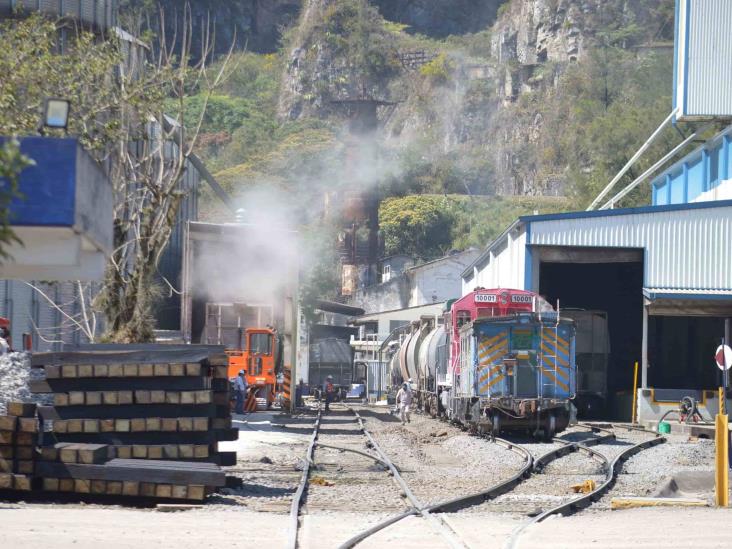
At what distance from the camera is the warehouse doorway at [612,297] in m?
40.6

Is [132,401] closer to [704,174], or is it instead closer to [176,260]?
[704,174]

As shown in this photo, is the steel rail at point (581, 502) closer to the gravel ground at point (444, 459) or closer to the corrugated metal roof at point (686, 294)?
the gravel ground at point (444, 459)

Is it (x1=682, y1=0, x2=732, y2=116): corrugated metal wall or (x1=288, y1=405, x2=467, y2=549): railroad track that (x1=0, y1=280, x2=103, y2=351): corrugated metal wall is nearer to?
(x1=288, y1=405, x2=467, y2=549): railroad track

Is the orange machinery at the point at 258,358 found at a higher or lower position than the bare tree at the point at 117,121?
lower

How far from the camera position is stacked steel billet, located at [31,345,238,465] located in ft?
47.3

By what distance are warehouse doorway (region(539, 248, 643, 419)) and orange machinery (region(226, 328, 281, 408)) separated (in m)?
9.65

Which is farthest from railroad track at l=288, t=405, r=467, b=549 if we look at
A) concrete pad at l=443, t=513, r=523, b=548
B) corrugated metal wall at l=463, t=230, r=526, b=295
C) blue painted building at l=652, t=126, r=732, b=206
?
blue painted building at l=652, t=126, r=732, b=206

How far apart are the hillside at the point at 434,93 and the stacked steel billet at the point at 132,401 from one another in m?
83.2

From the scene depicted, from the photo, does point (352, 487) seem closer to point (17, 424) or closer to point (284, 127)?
point (17, 424)

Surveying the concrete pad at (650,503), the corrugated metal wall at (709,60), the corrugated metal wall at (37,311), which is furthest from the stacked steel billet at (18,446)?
the corrugated metal wall at (709,60)

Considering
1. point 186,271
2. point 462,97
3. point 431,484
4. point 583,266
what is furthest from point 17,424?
point 462,97

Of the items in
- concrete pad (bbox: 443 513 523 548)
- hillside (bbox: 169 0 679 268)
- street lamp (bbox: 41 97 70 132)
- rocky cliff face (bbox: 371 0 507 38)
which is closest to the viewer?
street lamp (bbox: 41 97 70 132)

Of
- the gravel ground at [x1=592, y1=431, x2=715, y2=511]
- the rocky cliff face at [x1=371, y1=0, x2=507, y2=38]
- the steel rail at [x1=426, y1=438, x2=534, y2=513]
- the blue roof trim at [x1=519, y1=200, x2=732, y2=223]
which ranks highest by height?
the rocky cliff face at [x1=371, y1=0, x2=507, y2=38]

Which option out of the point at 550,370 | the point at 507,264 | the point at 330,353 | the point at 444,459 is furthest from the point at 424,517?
the point at 330,353
